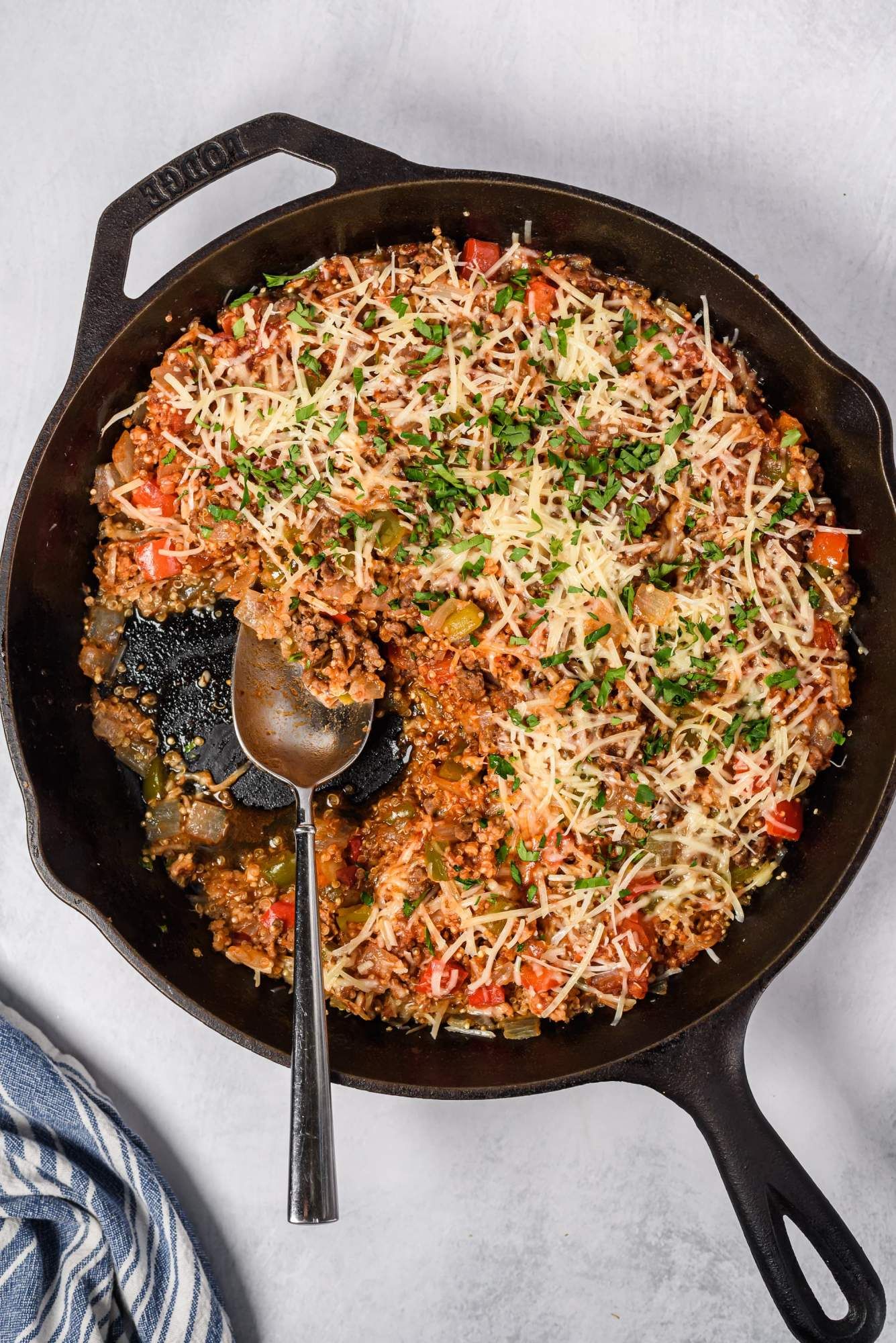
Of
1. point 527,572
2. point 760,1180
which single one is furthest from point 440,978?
point 527,572

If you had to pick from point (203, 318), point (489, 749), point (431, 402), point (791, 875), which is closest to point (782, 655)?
point (791, 875)

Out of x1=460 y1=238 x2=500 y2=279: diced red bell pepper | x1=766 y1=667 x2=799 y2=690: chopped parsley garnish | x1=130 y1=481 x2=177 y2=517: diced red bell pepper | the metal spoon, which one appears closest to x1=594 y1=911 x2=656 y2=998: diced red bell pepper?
x1=766 y1=667 x2=799 y2=690: chopped parsley garnish

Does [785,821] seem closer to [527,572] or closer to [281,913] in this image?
[527,572]

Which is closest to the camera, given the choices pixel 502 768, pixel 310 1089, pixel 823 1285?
pixel 310 1089

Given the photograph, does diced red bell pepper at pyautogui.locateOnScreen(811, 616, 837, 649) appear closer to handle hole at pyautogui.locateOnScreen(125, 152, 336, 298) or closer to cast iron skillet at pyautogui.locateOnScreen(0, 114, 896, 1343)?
cast iron skillet at pyautogui.locateOnScreen(0, 114, 896, 1343)

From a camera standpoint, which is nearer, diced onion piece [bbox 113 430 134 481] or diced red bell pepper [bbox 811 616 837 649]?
diced red bell pepper [bbox 811 616 837 649]

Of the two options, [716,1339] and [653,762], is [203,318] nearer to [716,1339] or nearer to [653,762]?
[653,762]
